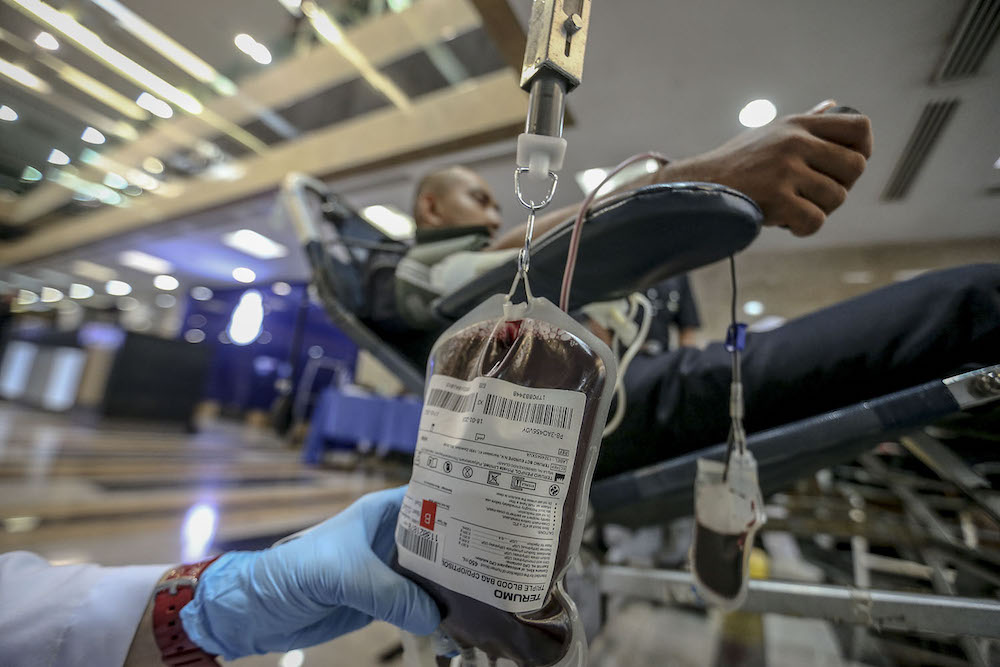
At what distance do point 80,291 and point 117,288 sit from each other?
7 cm

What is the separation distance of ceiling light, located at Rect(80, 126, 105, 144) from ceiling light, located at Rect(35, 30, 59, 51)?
0.07m

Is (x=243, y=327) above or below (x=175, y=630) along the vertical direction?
above

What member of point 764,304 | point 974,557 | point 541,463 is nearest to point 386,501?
point 541,463

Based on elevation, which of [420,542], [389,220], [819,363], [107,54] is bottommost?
[420,542]

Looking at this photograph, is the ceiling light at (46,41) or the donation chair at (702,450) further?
the ceiling light at (46,41)

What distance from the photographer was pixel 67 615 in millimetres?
365

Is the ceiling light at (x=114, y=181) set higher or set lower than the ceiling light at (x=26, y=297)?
higher

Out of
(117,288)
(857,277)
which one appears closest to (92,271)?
(117,288)

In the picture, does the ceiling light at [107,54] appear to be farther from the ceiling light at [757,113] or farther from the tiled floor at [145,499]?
the tiled floor at [145,499]

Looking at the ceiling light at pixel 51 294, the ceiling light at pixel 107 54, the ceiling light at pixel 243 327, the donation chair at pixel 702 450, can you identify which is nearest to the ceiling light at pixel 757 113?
the donation chair at pixel 702 450

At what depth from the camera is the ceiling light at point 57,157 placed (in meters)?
0.45

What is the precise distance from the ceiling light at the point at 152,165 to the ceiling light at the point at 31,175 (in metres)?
0.10

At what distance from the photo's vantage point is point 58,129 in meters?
0.43

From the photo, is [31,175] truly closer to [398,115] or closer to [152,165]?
[152,165]
